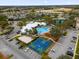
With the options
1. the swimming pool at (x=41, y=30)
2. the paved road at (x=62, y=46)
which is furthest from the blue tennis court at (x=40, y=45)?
the swimming pool at (x=41, y=30)


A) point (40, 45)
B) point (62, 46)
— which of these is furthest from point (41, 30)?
point (62, 46)

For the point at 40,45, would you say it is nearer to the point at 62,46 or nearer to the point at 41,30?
the point at 62,46

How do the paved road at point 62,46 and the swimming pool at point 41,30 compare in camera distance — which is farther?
the swimming pool at point 41,30

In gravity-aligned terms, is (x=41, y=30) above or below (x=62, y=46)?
above

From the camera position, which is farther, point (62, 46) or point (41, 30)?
point (41, 30)

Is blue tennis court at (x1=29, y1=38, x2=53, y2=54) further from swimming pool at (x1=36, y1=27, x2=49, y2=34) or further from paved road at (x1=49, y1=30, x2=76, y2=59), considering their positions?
swimming pool at (x1=36, y1=27, x2=49, y2=34)

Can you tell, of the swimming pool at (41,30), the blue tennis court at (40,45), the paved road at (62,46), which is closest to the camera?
the paved road at (62,46)

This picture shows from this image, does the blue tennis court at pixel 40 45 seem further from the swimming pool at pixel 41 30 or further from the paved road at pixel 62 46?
the swimming pool at pixel 41 30

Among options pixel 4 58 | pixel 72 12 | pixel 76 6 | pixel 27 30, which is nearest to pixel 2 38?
pixel 27 30
